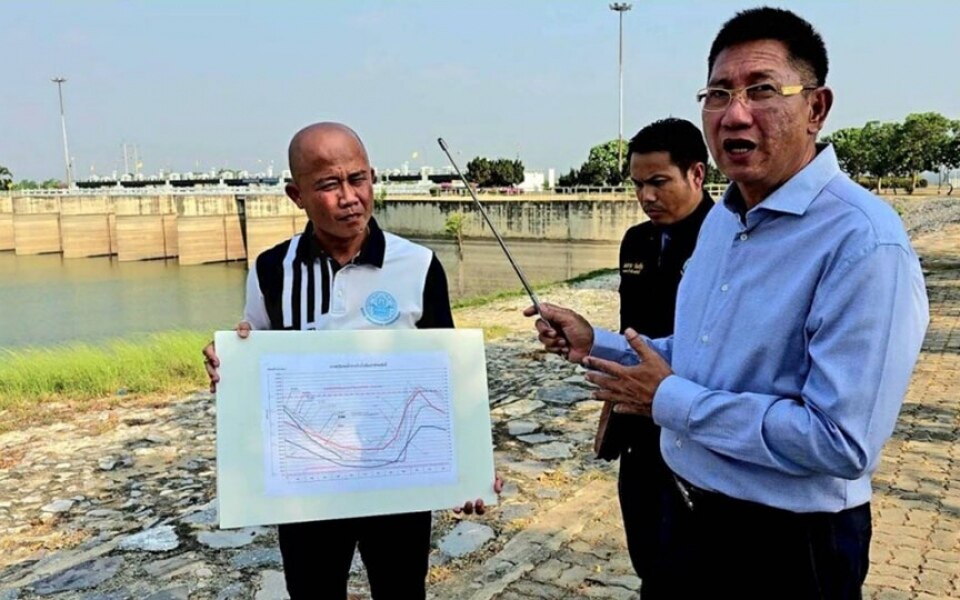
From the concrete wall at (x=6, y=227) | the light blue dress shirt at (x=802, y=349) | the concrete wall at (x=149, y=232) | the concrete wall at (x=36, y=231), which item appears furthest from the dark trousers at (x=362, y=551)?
the concrete wall at (x=6, y=227)

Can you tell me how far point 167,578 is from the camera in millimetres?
3324

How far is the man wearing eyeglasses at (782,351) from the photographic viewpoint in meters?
1.26

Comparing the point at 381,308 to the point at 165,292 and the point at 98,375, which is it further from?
the point at 165,292

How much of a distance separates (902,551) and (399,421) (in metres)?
2.82

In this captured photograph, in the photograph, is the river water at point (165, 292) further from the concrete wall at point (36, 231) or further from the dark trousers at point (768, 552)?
the dark trousers at point (768, 552)

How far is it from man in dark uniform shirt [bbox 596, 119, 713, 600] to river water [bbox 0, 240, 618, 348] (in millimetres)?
23468

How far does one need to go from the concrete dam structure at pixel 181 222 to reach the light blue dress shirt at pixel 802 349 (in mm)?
32616

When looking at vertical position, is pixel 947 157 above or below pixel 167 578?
above

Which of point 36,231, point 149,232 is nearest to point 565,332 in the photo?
point 149,232

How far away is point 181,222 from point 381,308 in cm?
5131

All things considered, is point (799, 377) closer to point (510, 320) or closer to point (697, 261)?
point (697, 261)

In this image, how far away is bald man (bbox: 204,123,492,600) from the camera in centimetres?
201

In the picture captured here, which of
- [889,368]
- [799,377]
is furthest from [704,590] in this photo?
[889,368]

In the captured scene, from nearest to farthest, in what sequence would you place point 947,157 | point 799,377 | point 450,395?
point 799,377
point 450,395
point 947,157
